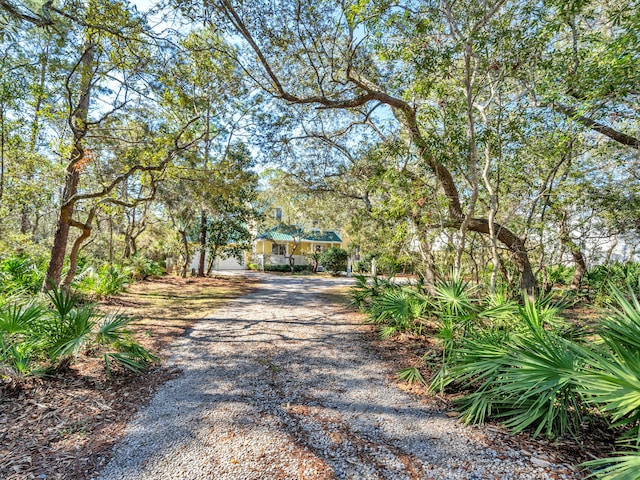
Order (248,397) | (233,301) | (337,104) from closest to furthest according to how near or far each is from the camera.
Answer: (248,397)
(337,104)
(233,301)

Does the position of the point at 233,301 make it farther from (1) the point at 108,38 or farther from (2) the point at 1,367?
(1) the point at 108,38

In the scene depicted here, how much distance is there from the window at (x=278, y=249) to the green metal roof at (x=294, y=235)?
1832 mm

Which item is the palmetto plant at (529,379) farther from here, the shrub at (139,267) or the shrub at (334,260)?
the shrub at (334,260)

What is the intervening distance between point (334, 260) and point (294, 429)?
1944cm

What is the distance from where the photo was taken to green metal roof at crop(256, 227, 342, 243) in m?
22.4

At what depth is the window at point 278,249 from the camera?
28459mm

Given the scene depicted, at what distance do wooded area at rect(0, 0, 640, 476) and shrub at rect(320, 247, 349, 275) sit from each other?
11965 mm

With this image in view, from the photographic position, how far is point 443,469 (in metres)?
2.50

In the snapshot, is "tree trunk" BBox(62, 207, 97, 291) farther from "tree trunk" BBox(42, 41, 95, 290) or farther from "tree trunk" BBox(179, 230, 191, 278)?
"tree trunk" BBox(179, 230, 191, 278)

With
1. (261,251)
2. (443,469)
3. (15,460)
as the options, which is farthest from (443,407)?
(261,251)

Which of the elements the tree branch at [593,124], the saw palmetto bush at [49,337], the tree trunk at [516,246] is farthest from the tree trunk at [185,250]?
the tree branch at [593,124]

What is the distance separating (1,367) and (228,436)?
2963 mm

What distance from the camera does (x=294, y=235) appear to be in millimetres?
22797

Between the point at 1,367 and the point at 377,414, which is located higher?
the point at 1,367
